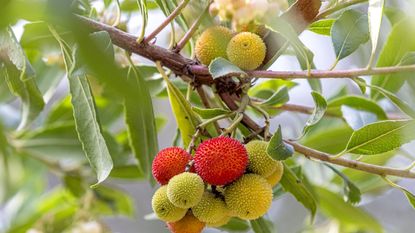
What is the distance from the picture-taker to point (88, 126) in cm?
83

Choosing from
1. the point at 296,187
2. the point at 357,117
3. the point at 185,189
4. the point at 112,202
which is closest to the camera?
the point at 185,189

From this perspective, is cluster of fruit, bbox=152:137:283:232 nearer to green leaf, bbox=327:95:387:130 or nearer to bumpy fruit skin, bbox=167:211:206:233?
bumpy fruit skin, bbox=167:211:206:233

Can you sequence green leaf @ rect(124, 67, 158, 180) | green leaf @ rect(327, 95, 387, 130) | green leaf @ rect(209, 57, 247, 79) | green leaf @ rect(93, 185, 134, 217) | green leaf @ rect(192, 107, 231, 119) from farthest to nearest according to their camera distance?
green leaf @ rect(93, 185, 134, 217) < green leaf @ rect(327, 95, 387, 130) < green leaf @ rect(124, 67, 158, 180) < green leaf @ rect(192, 107, 231, 119) < green leaf @ rect(209, 57, 247, 79)

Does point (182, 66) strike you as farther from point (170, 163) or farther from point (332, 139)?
point (332, 139)

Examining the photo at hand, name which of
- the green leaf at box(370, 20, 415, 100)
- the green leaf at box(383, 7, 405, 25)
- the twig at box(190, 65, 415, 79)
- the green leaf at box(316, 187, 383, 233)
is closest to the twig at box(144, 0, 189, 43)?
the twig at box(190, 65, 415, 79)

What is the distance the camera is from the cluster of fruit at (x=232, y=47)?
0.77 metres

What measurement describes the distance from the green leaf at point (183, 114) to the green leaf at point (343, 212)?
537 millimetres

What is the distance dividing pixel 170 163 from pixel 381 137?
281 mm

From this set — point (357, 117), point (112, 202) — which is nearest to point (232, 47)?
point (357, 117)

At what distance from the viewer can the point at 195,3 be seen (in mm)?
839

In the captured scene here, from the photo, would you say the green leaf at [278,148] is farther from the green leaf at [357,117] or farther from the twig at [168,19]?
the green leaf at [357,117]

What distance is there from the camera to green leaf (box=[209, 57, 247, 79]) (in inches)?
28.0

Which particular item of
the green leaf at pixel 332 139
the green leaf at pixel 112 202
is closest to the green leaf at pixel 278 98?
the green leaf at pixel 332 139

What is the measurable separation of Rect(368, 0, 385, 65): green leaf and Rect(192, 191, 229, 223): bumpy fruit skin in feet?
0.86
